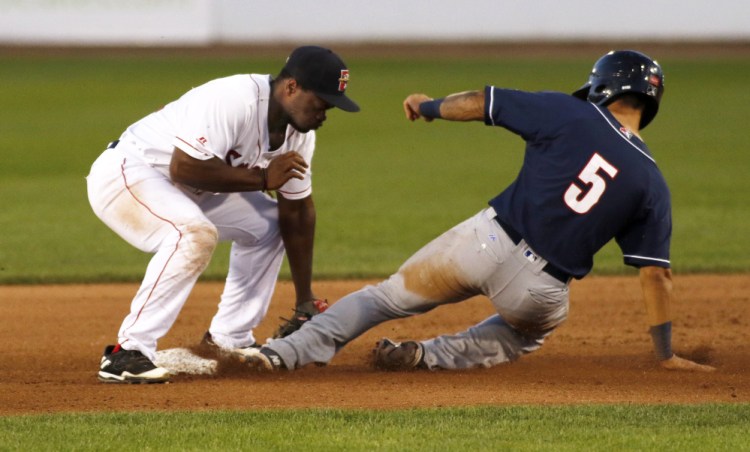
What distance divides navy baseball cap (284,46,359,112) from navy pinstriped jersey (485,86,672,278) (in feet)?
2.53

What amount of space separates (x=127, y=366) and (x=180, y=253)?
0.61 m

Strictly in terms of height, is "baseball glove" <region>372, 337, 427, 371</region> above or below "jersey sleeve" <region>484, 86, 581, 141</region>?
below

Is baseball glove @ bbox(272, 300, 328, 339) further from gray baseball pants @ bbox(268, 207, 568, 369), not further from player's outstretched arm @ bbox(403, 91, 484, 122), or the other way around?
player's outstretched arm @ bbox(403, 91, 484, 122)

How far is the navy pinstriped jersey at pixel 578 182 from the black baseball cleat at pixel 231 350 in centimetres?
153

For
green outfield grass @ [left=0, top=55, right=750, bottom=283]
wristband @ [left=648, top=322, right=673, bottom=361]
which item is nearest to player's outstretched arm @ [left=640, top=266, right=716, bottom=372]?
wristband @ [left=648, top=322, right=673, bottom=361]

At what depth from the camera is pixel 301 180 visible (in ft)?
21.5

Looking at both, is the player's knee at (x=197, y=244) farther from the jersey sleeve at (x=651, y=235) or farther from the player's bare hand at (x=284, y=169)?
the jersey sleeve at (x=651, y=235)

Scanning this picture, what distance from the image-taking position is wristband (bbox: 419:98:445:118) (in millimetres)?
5855

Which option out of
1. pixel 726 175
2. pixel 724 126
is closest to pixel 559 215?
pixel 726 175

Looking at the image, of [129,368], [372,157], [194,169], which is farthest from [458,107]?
[372,157]

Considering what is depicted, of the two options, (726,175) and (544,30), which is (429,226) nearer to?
(726,175)

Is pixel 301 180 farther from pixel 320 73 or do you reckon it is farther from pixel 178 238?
pixel 178 238

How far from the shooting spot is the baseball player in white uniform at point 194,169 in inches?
234

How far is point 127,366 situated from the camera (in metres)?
5.88
